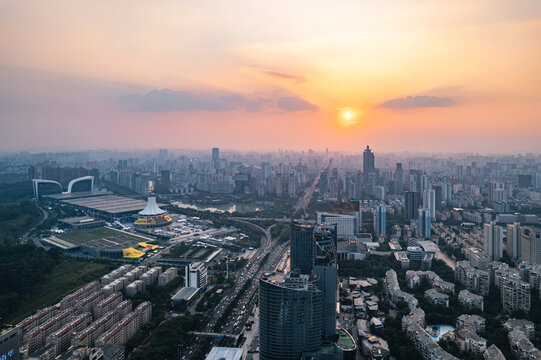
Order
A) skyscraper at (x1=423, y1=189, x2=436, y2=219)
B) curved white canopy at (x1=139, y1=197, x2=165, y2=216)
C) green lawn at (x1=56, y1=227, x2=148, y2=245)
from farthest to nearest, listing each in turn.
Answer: skyscraper at (x1=423, y1=189, x2=436, y2=219), curved white canopy at (x1=139, y1=197, x2=165, y2=216), green lawn at (x1=56, y1=227, x2=148, y2=245)

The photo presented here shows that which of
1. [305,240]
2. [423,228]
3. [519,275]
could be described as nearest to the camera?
[305,240]

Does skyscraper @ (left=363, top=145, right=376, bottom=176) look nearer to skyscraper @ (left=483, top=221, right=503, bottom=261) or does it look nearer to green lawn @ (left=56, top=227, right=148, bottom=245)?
skyscraper @ (left=483, top=221, right=503, bottom=261)

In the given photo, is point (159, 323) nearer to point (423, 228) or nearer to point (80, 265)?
point (80, 265)

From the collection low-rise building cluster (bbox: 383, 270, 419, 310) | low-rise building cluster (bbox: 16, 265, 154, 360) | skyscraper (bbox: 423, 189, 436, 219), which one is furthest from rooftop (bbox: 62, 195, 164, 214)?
skyscraper (bbox: 423, 189, 436, 219)

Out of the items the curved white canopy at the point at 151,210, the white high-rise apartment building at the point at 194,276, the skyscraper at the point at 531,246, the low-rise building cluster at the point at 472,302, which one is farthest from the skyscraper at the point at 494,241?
the curved white canopy at the point at 151,210

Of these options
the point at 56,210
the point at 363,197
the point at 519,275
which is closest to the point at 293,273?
the point at 519,275

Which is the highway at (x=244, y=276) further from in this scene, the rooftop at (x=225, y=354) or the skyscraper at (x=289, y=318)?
the skyscraper at (x=289, y=318)
